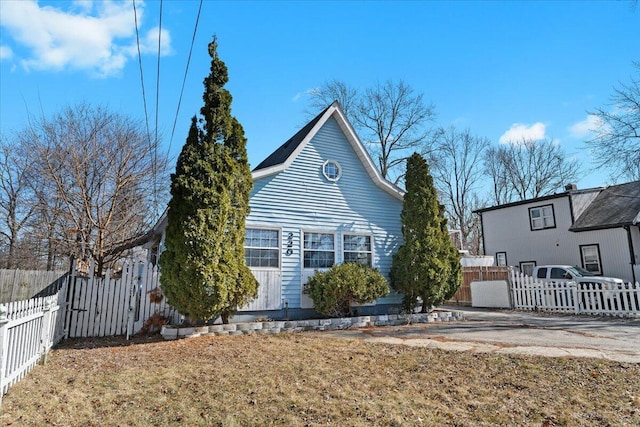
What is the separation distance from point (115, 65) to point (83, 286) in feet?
19.1

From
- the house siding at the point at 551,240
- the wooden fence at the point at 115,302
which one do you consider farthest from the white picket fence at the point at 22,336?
the house siding at the point at 551,240

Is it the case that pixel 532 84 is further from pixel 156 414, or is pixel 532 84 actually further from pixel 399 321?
pixel 156 414

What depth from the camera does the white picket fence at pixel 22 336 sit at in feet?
14.8

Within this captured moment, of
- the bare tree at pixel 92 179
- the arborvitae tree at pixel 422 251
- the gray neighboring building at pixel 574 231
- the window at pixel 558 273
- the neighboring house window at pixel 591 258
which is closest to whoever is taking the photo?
the arborvitae tree at pixel 422 251

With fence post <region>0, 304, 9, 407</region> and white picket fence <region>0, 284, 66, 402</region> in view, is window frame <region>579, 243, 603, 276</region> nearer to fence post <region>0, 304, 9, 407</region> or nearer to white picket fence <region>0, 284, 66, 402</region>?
white picket fence <region>0, 284, 66, 402</region>

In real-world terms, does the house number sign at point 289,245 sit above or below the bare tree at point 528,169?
below

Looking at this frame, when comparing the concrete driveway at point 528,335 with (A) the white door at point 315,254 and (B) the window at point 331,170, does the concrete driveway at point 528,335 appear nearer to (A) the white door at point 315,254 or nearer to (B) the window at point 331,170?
(A) the white door at point 315,254

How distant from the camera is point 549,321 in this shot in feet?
37.2

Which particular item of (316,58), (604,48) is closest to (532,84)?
(604,48)

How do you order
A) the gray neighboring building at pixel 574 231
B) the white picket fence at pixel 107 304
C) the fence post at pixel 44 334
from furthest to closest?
the gray neighboring building at pixel 574 231 < the white picket fence at pixel 107 304 < the fence post at pixel 44 334

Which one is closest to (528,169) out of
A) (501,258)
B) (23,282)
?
→ (501,258)

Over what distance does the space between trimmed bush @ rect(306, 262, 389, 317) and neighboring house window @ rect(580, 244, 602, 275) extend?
12843 millimetres

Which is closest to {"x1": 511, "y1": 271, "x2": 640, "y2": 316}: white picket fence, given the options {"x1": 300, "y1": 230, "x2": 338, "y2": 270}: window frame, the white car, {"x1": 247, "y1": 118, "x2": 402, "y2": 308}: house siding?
the white car

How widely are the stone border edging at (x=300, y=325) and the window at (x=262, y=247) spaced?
1755 millimetres
